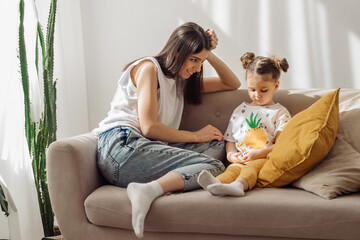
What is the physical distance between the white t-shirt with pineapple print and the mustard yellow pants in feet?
0.48

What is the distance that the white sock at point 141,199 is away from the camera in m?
1.57

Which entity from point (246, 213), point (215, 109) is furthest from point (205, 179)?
point (215, 109)

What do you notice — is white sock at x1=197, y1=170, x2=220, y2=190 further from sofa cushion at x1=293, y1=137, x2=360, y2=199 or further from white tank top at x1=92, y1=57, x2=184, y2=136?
white tank top at x1=92, y1=57, x2=184, y2=136

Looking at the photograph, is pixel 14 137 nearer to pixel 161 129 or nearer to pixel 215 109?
pixel 161 129

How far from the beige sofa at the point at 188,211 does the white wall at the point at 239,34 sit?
818mm

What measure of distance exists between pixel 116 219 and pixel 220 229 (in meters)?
0.41

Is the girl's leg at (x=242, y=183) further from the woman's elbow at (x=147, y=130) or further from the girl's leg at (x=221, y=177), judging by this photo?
the woman's elbow at (x=147, y=130)

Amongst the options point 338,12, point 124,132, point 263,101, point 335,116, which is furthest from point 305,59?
point 124,132

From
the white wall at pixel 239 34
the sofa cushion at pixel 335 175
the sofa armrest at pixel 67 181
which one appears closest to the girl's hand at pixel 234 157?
the sofa cushion at pixel 335 175

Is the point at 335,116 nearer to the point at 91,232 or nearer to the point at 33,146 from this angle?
the point at 91,232

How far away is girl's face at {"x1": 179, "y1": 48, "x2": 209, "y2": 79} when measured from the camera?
80.0 inches

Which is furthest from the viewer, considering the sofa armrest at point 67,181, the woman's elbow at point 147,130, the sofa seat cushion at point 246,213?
the woman's elbow at point 147,130

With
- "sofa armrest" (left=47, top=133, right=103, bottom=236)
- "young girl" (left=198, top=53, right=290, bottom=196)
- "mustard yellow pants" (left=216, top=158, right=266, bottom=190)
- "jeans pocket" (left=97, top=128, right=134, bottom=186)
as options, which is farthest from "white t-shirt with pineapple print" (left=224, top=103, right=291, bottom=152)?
"sofa armrest" (left=47, top=133, right=103, bottom=236)

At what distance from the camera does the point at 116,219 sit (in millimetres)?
1688
